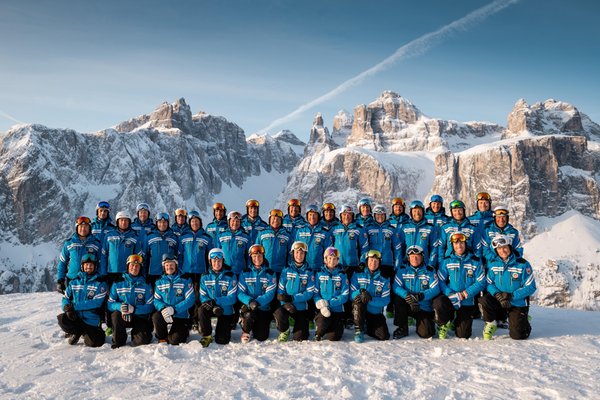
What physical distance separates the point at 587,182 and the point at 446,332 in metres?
209

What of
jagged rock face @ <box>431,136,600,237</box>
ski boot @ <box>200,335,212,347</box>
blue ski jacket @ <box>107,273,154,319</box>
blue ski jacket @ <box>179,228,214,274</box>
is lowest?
ski boot @ <box>200,335,212,347</box>

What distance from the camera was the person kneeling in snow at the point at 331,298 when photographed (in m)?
10.4

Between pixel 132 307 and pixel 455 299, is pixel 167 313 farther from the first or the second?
pixel 455 299

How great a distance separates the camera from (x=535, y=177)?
18425 centimetres

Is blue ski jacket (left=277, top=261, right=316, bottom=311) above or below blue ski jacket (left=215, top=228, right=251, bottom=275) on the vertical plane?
below

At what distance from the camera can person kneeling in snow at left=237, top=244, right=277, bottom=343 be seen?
413 inches

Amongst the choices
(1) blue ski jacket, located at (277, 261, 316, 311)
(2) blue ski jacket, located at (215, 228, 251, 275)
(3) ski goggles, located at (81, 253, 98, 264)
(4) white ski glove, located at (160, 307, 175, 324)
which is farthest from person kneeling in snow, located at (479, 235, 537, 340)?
(3) ski goggles, located at (81, 253, 98, 264)

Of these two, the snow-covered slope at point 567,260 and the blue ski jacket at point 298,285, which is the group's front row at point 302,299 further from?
the snow-covered slope at point 567,260

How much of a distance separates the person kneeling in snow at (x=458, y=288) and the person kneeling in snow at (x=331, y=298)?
2.21 meters

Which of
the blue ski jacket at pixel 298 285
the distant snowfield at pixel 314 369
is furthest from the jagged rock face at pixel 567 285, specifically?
the blue ski jacket at pixel 298 285

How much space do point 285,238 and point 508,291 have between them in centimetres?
584

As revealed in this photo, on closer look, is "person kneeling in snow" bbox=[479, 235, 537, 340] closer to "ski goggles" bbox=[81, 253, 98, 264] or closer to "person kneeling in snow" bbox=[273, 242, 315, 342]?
"person kneeling in snow" bbox=[273, 242, 315, 342]

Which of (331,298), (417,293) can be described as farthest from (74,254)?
(417,293)

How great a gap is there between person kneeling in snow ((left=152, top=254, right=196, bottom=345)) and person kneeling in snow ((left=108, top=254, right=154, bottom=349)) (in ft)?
0.86
